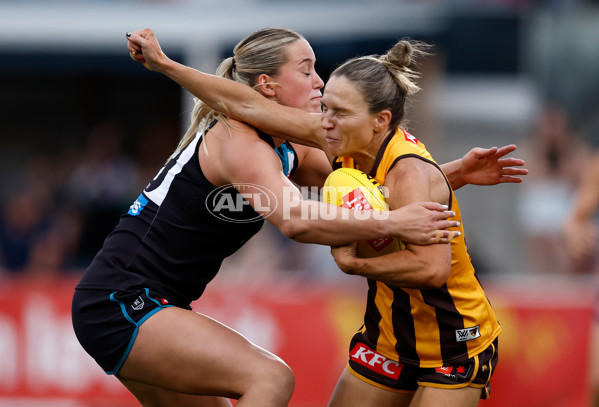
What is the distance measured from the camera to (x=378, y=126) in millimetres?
3732

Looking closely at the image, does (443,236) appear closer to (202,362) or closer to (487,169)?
(487,169)

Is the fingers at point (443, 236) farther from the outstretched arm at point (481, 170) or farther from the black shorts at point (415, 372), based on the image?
the outstretched arm at point (481, 170)

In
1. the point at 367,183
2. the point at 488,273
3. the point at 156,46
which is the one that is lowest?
the point at 488,273

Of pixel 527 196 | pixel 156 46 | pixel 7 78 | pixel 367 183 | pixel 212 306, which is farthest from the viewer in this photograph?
pixel 7 78

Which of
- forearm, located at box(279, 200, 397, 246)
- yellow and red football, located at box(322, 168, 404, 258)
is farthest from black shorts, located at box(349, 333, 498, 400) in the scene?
forearm, located at box(279, 200, 397, 246)

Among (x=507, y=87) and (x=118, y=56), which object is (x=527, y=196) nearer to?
(x=507, y=87)

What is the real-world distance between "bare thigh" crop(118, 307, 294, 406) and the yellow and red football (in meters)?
0.71

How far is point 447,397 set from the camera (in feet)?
12.3

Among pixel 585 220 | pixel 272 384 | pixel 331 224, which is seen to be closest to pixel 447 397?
pixel 272 384

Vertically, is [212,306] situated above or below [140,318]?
below

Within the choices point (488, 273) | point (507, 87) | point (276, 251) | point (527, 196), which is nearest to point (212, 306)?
point (276, 251)

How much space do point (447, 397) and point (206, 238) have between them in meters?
1.28

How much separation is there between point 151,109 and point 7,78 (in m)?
2.16

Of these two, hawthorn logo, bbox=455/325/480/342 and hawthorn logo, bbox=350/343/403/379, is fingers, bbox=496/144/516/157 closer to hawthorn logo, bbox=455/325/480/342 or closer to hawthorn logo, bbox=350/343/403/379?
hawthorn logo, bbox=455/325/480/342
